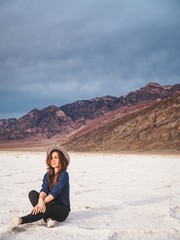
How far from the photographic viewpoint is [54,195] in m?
4.29

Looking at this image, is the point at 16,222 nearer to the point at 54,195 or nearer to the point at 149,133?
the point at 54,195

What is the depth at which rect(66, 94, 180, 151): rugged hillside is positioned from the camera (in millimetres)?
51316

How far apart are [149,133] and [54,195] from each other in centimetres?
5223

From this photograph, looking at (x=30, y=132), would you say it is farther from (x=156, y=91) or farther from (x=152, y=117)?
(x=152, y=117)

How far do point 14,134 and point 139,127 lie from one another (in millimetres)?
96417

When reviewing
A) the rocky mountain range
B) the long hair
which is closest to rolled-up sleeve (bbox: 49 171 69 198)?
the long hair

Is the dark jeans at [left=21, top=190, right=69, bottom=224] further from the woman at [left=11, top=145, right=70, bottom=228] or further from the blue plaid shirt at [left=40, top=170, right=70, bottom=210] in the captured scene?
the blue plaid shirt at [left=40, top=170, right=70, bottom=210]

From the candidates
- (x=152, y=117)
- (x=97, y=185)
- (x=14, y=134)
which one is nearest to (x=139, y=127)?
(x=152, y=117)

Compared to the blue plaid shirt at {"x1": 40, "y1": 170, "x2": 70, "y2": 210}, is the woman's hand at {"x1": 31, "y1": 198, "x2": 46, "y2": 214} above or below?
below

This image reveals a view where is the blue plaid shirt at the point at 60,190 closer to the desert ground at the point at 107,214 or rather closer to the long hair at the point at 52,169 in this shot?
the long hair at the point at 52,169

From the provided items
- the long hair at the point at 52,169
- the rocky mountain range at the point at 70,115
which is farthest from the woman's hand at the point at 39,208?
the rocky mountain range at the point at 70,115

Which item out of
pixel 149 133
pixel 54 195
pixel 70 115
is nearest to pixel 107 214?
pixel 54 195

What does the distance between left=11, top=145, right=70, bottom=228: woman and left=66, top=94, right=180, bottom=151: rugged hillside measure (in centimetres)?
4330

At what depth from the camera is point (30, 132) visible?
151 metres
